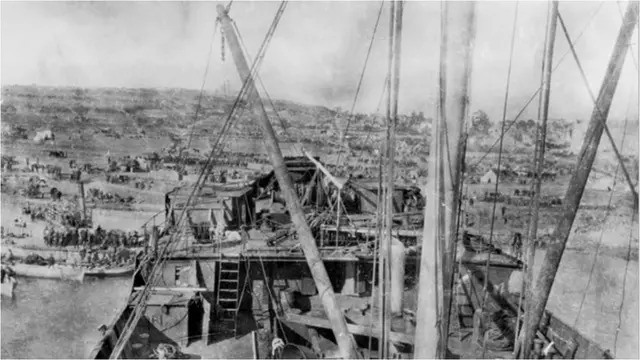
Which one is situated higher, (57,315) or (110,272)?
(110,272)

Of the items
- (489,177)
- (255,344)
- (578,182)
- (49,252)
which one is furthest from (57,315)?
(489,177)

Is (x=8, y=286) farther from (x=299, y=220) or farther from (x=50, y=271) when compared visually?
(x=299, y=220)

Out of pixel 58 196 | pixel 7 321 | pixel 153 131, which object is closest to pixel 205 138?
pixel 153 131

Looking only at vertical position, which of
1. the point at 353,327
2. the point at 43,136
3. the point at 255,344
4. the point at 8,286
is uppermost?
the point at 43,136

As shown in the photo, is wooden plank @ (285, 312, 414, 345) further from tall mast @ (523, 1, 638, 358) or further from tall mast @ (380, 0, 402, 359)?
tall mast @ (523, 1, 638, 358)

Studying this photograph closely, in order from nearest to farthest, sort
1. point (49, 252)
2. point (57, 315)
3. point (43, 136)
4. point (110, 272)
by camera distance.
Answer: point (57, 315) < point (110, 272) < point (49, 252) < point (43, 136)

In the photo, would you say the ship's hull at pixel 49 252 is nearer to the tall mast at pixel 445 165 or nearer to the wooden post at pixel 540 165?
the tall mast at pixel 445 165

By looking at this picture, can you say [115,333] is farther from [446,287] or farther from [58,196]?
[58,196]
